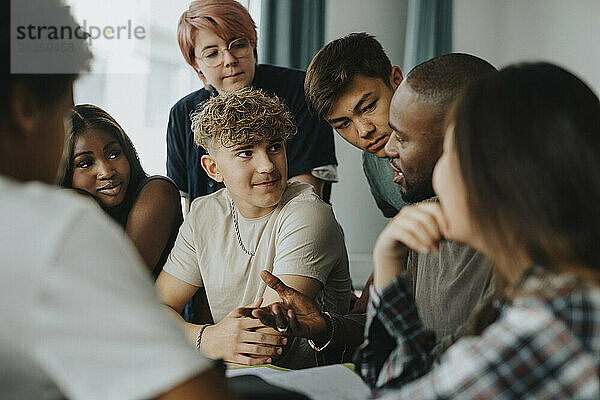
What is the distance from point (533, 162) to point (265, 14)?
2447 millimetres

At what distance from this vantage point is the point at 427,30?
3.32 metres

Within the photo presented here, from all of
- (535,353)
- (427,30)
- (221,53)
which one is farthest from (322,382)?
→ (427,30)

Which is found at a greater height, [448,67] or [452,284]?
[448,67]

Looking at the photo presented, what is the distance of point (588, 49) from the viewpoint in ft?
9.54

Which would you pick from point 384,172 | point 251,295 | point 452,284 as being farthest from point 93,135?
point 452,284

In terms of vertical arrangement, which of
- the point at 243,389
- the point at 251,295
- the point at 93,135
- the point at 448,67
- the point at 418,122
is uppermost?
the point at 448,67

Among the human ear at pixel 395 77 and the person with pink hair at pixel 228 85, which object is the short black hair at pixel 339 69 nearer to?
the human ear at pixel 395 77

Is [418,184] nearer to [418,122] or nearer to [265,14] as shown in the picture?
[418,122]

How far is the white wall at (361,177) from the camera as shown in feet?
10.5

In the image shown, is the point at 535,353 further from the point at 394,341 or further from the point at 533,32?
the point at 533,32

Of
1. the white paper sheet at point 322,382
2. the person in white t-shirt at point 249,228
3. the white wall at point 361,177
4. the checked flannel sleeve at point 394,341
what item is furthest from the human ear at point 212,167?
the white wall at point 361,177

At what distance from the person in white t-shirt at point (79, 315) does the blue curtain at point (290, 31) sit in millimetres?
2533

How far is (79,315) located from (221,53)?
1632 millimetres

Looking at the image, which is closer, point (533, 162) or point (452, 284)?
point (533, 162)
